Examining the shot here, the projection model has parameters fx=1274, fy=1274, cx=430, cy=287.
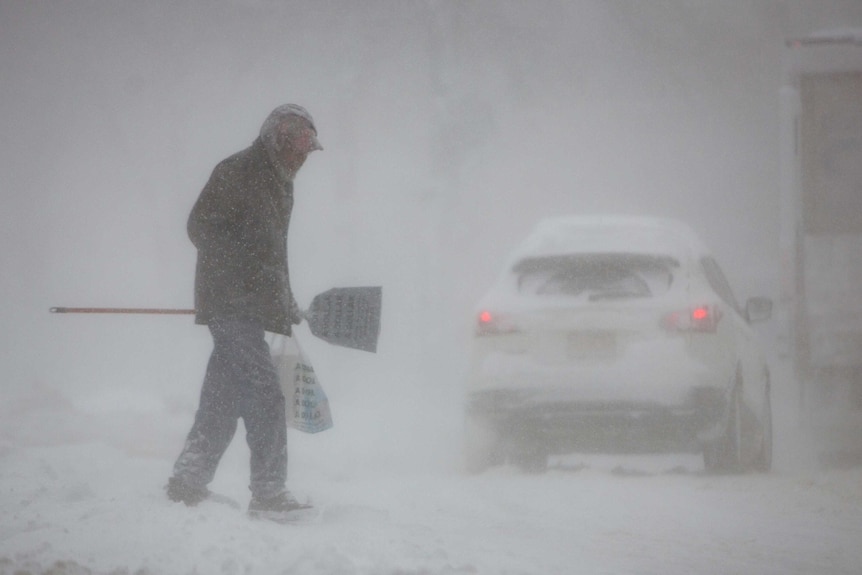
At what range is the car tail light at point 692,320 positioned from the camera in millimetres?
7301

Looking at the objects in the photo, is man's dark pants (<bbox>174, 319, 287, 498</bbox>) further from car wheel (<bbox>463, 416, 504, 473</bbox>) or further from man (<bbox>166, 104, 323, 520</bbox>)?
car wheel (<bbox>463, 416, 504, 473</bbox>)

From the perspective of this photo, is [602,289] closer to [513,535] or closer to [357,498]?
[357,498]

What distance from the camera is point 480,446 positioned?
780cm

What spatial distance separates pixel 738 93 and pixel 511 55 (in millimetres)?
5074

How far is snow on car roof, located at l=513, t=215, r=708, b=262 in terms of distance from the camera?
24.8 feet

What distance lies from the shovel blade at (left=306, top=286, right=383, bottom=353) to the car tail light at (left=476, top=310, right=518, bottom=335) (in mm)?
2397

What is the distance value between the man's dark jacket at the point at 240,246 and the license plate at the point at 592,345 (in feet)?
9.24

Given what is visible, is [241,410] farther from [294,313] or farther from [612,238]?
[612,238]

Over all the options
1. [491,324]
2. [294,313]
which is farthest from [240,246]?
[491,324]

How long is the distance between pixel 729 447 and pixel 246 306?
12.5 feet

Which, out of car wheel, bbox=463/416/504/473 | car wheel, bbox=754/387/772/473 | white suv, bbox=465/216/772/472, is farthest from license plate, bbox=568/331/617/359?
car wheel, bbox=754/387/772/473

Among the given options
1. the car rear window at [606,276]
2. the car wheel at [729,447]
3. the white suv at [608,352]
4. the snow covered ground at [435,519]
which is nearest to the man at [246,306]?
the snow covered ground at [435,519]

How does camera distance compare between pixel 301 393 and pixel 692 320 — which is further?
pixel 692 320

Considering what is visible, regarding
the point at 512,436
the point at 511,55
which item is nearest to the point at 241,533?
the point at 512,436
